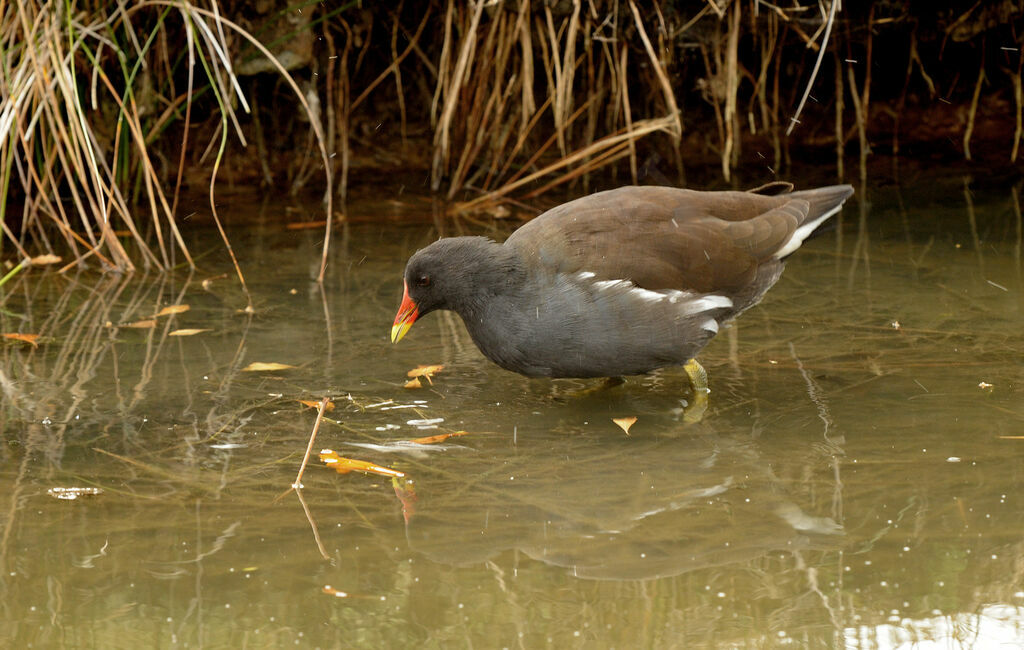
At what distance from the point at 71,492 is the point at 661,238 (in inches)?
76.0

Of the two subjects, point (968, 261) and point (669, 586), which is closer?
point (669, 586)

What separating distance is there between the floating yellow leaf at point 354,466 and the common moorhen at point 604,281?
23.7 inches

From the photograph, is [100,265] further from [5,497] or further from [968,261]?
[968,261]

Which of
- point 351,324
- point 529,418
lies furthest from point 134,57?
point 529,418

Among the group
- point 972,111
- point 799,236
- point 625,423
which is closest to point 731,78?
point 972,111

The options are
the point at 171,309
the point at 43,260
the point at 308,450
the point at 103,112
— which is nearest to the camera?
the point at 308,450

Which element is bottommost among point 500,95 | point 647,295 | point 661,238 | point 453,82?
point 647,295

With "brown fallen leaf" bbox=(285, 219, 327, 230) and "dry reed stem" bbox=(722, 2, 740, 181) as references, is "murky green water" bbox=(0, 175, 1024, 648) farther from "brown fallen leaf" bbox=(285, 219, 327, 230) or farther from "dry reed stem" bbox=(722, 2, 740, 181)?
"dry reed stem" bbox=(722, 2, 740, 181)

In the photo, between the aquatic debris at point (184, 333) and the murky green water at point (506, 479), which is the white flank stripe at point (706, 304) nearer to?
the murky green water at point (506, 479)

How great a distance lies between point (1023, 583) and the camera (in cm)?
250

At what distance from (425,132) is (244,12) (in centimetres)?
135

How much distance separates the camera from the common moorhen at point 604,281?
3.63m

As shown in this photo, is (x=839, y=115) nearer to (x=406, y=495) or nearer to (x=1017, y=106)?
(x=1017, y=106)

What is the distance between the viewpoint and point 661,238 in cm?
385
